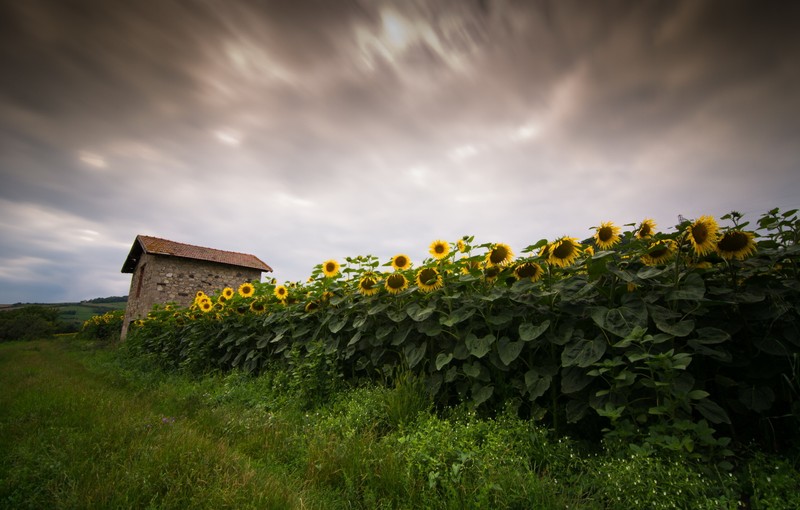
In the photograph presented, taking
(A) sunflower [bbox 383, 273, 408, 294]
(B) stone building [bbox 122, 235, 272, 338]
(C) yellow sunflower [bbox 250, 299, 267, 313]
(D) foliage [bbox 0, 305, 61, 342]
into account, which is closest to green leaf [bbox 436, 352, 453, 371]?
(A) sunflower [bbox 383, 273, 408, 294]

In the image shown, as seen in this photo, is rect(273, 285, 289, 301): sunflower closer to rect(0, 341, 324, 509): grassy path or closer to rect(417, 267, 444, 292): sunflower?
rect(0, 341, 324, 509): grassy path

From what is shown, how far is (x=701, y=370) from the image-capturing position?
2.38 metres

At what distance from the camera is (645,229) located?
275 centimetres

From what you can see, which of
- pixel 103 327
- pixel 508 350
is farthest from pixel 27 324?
pixel 508 350

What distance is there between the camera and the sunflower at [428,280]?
3307 millimetres

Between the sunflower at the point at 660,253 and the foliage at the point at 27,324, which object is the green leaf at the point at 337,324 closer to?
the sunflower at the point at 660,253

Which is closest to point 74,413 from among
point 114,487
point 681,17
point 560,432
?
point 114,487

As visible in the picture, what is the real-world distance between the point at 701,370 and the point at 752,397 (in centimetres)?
30

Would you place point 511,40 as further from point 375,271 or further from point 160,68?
point 160,68

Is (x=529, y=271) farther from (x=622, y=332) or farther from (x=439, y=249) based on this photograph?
(x=439, y=249)

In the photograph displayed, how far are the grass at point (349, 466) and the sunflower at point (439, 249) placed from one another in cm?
137

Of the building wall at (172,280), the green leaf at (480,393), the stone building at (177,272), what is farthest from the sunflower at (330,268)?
the stone building at (177,272)

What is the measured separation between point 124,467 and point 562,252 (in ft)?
11.3

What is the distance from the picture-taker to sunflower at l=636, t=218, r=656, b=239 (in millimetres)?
2707
